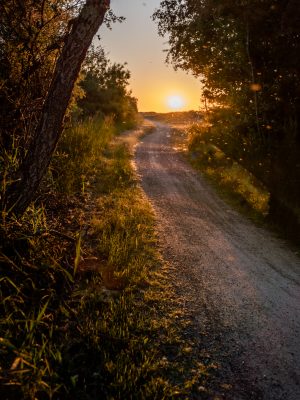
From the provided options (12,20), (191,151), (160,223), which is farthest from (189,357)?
(191,151)

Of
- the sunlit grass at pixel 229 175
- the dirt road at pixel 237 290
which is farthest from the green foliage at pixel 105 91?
the dirt road at pixel 237 290

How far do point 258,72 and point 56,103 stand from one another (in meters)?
8.23

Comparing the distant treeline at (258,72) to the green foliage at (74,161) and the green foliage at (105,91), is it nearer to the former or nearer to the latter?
the green foliage at (74,161)

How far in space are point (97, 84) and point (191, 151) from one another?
13790 millimetres

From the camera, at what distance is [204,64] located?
14531 millimetres

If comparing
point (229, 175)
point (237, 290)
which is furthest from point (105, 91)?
point (237, 290)

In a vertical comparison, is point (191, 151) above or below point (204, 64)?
below

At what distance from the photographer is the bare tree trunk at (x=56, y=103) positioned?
15.8 ft

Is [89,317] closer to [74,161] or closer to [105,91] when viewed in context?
[74,161]

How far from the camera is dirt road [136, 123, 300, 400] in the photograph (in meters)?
3.88

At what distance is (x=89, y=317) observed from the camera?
14.2ft

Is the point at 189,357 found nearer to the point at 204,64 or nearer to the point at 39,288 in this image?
the point at 39,288

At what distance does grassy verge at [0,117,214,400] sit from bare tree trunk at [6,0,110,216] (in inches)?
16.3

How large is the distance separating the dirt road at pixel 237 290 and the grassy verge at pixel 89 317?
34 cm
